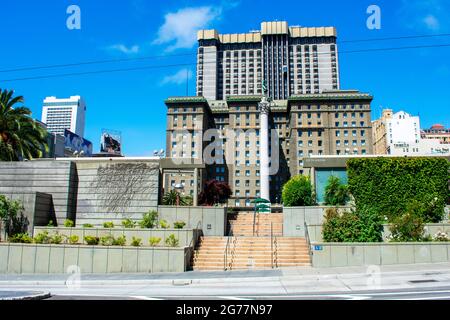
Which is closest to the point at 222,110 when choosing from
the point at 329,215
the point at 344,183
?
the point at 344,183

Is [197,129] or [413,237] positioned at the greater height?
[197,129]

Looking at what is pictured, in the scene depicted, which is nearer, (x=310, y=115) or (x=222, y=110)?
(x=310, y=115)

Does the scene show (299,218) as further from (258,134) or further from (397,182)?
(258,134)

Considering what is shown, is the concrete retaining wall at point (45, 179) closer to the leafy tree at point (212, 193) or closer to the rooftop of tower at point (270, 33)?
the leafy tree at point (212, 193)

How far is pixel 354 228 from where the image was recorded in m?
23.0

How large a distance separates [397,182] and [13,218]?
28.1m

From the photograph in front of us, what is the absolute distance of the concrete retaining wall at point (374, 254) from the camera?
2106 centimetres

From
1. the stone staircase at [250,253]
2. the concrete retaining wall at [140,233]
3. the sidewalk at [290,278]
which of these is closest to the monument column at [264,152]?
the stone staircase at [250,253]

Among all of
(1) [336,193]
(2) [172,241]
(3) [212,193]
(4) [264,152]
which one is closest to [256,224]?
(1) [336,193]

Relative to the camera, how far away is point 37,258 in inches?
878

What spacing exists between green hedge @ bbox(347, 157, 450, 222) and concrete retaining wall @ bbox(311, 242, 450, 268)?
9559 mm

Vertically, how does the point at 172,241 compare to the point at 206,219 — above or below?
below
